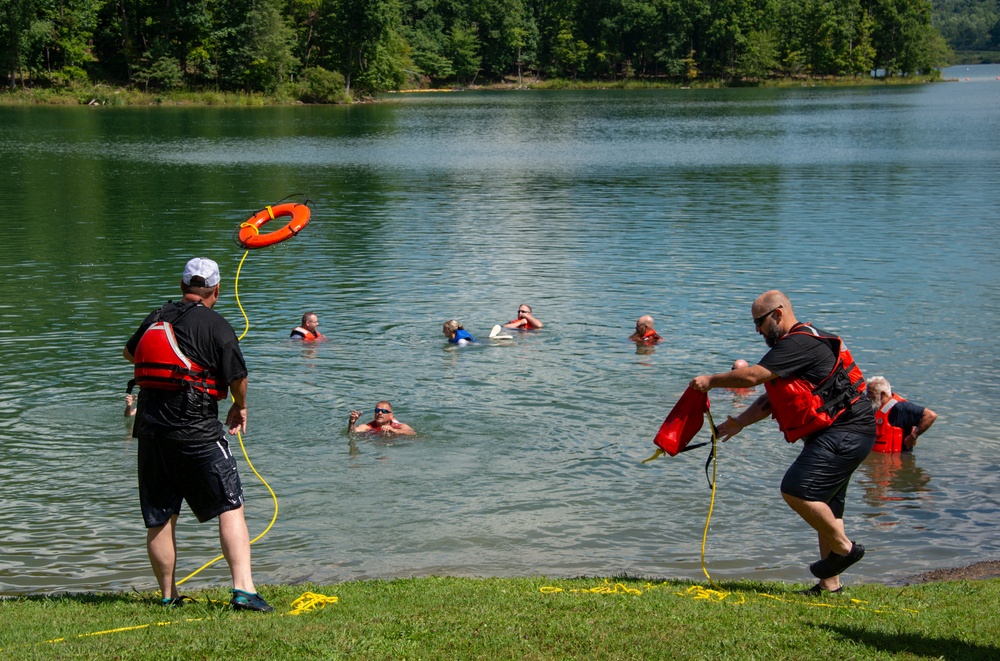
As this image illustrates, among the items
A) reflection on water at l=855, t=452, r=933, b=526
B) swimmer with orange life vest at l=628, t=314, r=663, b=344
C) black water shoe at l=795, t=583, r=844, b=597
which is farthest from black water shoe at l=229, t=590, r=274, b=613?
swimmer with orange life vest at l=628, t=314, r=663, b=344

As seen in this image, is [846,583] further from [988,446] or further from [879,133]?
[879,133]

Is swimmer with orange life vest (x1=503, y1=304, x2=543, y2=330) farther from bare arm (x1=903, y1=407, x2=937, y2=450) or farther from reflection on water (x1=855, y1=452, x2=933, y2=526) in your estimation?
bare arm (x1=903, y1=407, x2=937, y2=450)

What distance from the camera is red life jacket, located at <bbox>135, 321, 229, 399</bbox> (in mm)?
7645

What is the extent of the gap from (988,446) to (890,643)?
8.37 metres

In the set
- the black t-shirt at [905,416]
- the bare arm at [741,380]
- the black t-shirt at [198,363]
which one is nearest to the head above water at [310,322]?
the black t-shirt at [905,416]

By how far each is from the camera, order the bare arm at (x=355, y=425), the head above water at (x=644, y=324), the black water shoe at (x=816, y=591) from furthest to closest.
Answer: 1. the head above water at (x=644, y=324)
2. the bare arm at (x=355, y=425)
3. the black water shoe at (x=816, y=591)

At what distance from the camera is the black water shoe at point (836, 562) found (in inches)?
326

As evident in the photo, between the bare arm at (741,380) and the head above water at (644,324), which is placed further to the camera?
the head above water at (644,324)

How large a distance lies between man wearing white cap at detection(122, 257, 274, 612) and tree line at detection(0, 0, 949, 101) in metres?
105

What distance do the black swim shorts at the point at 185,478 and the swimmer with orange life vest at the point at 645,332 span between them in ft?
39.4

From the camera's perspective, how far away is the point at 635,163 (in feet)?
174

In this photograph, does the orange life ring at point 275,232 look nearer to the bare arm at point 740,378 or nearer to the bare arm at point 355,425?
the bare arm at point 355,425

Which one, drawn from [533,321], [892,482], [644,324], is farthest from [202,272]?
[533,321]

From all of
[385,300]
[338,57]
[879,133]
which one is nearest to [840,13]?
[338,57]
